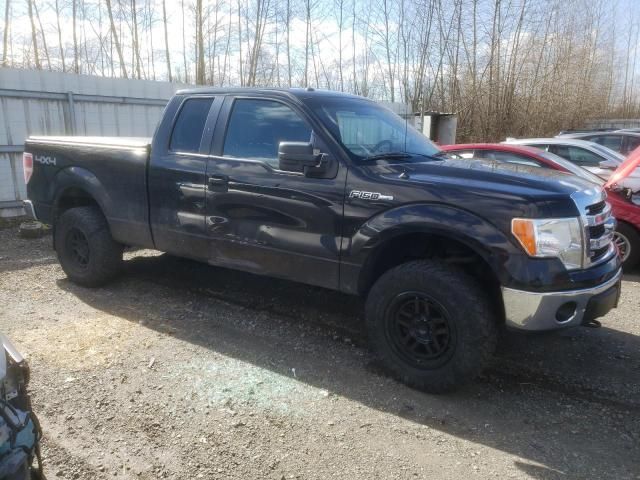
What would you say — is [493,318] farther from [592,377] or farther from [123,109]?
[123,109]

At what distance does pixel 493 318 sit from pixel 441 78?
1617cm

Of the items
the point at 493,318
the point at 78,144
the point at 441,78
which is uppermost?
the point at 441,78

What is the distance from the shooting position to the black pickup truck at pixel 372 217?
3090mm

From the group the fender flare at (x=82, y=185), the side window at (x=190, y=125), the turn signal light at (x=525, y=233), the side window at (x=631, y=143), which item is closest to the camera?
the turn signal light at (x=525, y=233)

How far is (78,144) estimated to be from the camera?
5.11 meters

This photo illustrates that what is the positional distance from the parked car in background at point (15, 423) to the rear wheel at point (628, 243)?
20.8 feet

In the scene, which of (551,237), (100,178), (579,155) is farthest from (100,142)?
(579,155)

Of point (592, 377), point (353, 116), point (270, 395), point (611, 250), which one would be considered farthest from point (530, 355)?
point (353, 116)

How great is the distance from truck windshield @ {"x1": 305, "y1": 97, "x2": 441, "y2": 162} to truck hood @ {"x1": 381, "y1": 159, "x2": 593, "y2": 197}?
0.28 meters

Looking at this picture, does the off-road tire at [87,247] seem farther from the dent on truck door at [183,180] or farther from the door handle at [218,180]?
the door handle at [218,180]

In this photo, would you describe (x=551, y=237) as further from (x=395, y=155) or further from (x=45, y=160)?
(x=45, y=160)

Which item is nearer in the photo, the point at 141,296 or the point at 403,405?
the point at 403,405

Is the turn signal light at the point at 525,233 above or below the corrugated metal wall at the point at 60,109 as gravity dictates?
below

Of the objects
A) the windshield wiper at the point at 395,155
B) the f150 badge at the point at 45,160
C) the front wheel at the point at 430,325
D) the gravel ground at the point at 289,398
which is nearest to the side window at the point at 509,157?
the gravel ground at the point at 289,398
